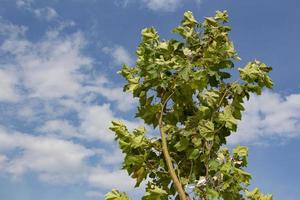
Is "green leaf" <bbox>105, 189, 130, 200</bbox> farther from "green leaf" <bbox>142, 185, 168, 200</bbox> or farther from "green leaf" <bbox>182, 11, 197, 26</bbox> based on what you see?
"green leaf" <bbox>182, 11, 197, 26</bbox>

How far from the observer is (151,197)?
12.0 metres

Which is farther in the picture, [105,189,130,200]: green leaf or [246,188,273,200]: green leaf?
[246,188,273,200]: green leaf

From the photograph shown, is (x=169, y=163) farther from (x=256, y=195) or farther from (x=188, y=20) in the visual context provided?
(x=188, y=20)

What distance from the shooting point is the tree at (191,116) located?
1229 centimetres

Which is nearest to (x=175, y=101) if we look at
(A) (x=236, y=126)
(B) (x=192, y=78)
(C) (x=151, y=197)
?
(B) (x=192, y=78)

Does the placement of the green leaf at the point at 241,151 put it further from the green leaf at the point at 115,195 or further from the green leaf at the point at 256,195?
the green leaf at the point at 115,195

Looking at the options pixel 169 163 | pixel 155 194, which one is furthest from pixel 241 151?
pixel 155 194

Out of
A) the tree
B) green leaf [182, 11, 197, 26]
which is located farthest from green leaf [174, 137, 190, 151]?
green leaf [182, 11, 197, 26]

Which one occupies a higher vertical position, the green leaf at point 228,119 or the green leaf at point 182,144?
the green leaf at point 228,119

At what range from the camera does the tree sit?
40.3 ft

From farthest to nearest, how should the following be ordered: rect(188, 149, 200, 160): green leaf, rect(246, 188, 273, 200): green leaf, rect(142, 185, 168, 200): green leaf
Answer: rect(246, 188, 273, 200): green leaf → rect(188, 149, 200, 160): green leaf → rect(142, 185, 168, 200): green leaf

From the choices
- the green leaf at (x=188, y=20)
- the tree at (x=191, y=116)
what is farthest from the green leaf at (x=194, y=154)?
the green leaf at (x=188, y=20)

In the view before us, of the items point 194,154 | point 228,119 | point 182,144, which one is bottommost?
point 194,154

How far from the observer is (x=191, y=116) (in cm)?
1252
